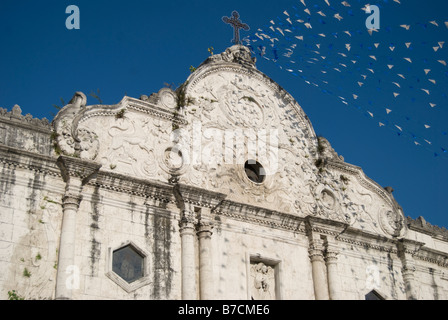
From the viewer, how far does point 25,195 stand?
13.7 meters

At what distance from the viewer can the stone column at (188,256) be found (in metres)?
14.5

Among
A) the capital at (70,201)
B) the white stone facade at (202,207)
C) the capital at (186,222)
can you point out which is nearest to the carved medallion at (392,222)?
the white stone facade at (202,207)

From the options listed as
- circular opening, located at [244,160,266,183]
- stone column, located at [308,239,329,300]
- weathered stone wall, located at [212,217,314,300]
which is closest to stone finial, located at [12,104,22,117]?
weathered stone wall, located at [212,217,314,300]

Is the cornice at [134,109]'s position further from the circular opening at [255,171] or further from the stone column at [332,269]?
the stone column at [332,269]

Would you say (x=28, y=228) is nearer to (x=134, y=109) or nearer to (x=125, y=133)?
(x=125, y=133)

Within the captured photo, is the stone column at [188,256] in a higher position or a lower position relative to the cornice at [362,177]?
lower

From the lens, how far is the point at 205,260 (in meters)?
15.0

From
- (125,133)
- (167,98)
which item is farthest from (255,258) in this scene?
(167,98)

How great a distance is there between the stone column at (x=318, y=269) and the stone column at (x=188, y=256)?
3.32 metres

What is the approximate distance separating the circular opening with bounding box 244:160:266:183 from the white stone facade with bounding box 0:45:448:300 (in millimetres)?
30

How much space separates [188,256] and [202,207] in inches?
49.6

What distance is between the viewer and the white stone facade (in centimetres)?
1374
